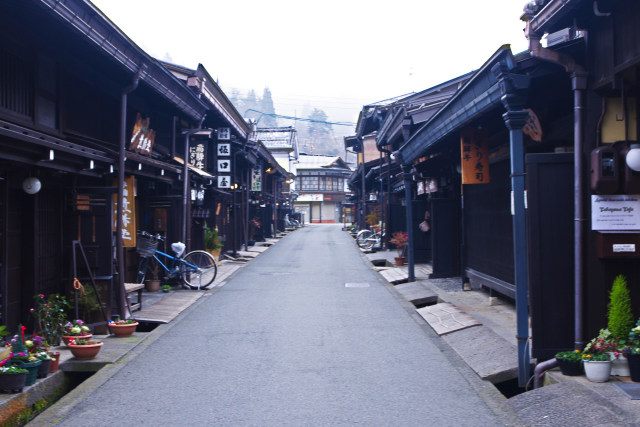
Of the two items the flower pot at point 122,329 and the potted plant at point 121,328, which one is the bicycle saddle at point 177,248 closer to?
the potted plant at point 121,328

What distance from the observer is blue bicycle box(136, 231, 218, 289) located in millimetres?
15133

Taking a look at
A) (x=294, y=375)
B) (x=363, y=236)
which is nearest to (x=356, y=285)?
(x=294, y=375)

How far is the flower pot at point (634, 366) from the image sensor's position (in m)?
5.96

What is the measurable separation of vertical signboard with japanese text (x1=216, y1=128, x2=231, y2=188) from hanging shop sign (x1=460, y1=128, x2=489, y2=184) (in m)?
14.6

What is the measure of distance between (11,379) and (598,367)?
644 cm

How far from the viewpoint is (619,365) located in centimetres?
629

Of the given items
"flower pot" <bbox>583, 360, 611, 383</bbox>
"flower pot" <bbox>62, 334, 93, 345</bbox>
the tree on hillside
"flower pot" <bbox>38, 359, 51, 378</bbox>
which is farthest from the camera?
the tree on hillside

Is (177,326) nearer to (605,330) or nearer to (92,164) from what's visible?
(92,164)

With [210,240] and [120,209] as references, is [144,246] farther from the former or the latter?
[210,240]

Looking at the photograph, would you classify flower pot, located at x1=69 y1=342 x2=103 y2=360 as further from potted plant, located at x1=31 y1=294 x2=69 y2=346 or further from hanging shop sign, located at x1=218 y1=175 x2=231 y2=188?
hanging shop sign, located at x1=218 y1=175 x2=231 y2=188

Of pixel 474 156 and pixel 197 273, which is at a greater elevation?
pixel 474 156

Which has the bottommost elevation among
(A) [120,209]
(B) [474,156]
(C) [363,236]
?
(C) [363,236]

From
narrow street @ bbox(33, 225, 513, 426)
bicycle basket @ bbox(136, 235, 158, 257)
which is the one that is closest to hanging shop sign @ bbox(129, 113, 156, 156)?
bicycle basket @ bbox(136, 235, 158, 257)

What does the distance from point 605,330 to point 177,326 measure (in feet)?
26.2
